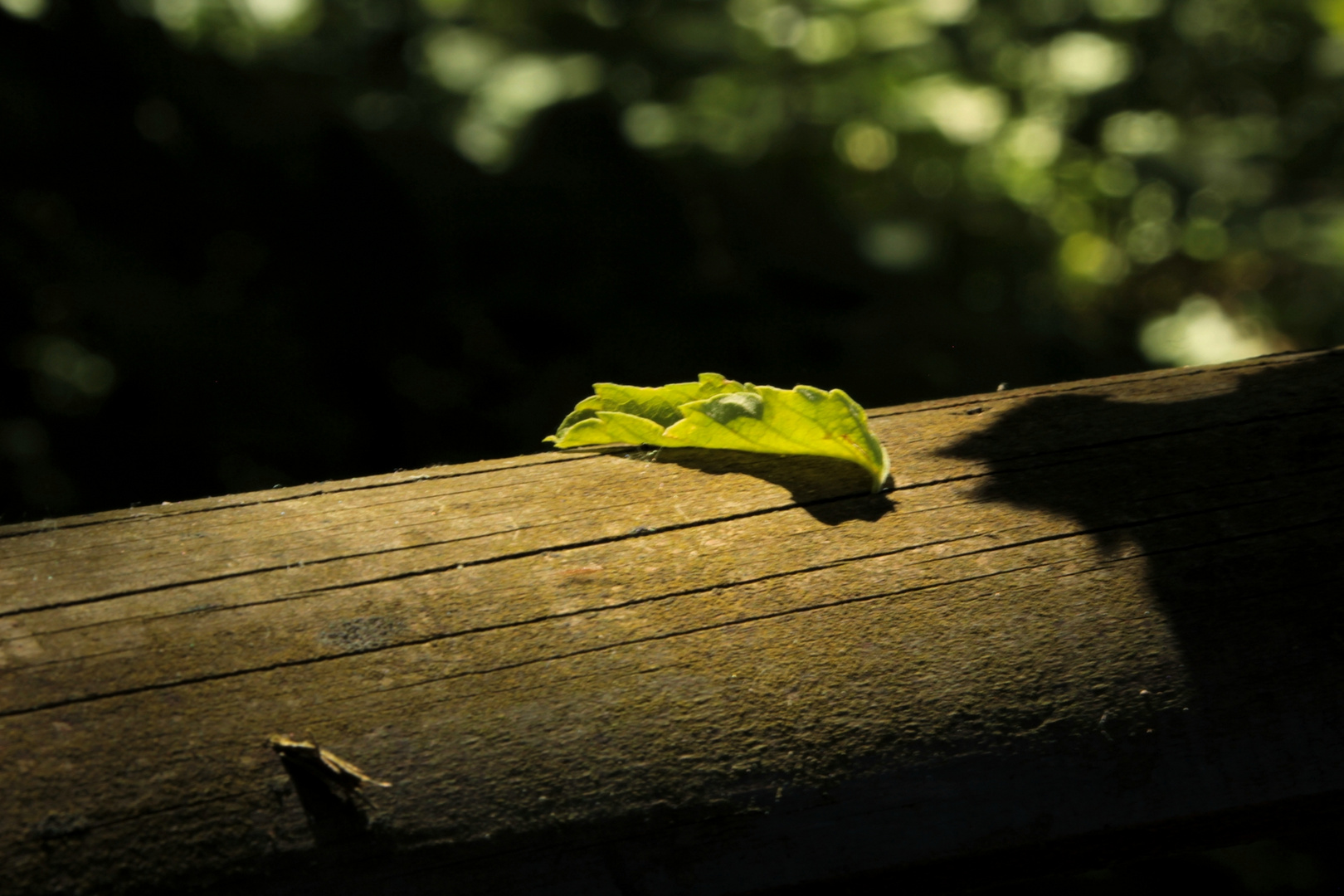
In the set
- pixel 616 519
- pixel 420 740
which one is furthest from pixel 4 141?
pixel 420 740

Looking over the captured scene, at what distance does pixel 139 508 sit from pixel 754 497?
69 centimetres

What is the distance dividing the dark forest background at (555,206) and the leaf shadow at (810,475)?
144 cm

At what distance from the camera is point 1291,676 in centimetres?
104

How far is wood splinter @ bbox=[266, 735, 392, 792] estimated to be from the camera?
35.0 inches

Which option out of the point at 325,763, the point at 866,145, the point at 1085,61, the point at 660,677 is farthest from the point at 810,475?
the point at 1085,61

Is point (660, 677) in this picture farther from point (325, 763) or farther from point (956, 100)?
point (956, 100)

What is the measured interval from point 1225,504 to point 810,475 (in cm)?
44

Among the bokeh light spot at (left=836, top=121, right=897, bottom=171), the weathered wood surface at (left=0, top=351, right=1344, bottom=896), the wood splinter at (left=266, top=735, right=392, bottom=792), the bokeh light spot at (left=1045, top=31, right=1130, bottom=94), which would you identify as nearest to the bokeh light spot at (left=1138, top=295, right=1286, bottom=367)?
the bokeh light spot at (left=1045, top=31, right=1130, bottom=94)

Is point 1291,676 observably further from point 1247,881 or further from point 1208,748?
point 1247,881

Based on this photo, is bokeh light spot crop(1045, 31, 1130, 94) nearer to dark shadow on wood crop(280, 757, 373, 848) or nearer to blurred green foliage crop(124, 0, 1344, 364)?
blurred green foliage crop(124, 0, 1344, 364)

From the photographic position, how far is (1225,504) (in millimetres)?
1206

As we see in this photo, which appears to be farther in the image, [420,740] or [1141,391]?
[1141,391]

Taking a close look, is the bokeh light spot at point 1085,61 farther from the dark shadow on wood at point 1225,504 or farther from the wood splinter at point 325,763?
the wood splinter at point 325,763

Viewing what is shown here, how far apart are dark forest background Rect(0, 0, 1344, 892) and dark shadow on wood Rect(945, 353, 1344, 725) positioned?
1417mm
